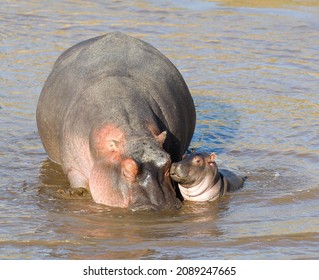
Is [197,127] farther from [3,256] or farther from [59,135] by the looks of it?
[3,256]

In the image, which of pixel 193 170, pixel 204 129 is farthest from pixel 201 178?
pixel 204 129

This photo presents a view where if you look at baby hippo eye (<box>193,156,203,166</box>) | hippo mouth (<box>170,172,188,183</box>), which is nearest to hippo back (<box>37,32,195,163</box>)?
baby hippo eye (<box>193,156,203,166</box>)

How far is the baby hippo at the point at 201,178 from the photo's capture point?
8.33 m

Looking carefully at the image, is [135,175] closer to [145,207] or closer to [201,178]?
[145,207]

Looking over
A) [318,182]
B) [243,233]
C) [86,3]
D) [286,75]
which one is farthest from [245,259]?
[86,3]

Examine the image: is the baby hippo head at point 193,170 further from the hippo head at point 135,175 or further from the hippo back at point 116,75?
the hippo back at point 116,75

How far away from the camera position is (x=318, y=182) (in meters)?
9.34

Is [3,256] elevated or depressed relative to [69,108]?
depressed

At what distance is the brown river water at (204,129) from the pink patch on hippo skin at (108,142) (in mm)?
463

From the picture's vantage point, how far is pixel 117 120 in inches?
333

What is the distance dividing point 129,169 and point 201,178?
967mm

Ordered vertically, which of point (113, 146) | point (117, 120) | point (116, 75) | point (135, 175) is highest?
point (116, 75)

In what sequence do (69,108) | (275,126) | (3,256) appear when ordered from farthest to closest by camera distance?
(275,126)
(69,108)
(3,256)

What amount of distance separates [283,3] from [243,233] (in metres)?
10.9
